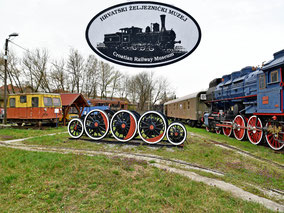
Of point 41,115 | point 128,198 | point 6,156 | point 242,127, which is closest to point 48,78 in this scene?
point 41,115

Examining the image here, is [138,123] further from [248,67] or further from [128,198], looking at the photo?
[248,67]

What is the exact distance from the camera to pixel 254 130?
29.1 ft

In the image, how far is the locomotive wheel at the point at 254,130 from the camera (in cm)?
869

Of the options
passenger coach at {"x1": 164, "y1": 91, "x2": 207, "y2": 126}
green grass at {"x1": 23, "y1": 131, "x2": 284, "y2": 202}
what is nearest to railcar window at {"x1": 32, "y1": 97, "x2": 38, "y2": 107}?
green grass at {"x1": 23, "y1": 131, "x2": 284, "y2": 202}

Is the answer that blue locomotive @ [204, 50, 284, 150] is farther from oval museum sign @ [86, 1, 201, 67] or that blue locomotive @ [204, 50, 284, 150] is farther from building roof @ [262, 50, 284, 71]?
oval museum sign @ [86, 1, 201, 67]

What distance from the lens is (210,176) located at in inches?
172

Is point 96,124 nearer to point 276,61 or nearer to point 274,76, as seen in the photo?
point 274,76

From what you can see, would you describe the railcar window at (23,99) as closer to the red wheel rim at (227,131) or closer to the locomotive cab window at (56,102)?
the locomotive cab window at (56,102)

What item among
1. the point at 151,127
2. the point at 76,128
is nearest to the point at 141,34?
the point at 151,127

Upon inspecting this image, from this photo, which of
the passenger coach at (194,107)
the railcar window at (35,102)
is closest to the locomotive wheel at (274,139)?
the passenger coach at (194,107)

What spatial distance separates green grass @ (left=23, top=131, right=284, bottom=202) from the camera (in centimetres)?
435

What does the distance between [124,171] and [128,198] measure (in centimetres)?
122

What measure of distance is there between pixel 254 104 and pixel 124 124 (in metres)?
6.61

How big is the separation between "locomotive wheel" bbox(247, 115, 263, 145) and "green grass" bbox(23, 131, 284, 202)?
167 cm
